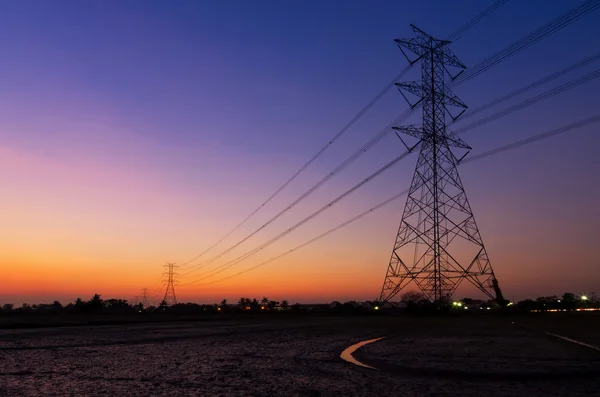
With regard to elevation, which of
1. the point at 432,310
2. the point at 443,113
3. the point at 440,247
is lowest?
the point at 432,310

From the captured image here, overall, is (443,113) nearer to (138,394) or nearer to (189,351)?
(189,351)

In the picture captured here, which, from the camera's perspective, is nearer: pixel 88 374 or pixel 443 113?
pixel 88 374

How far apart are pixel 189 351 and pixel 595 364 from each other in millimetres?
14608

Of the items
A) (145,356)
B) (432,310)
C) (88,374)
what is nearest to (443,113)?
(432,310)

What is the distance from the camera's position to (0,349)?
22.7 m

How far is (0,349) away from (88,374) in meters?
11.2

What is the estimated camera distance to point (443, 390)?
38.1 feet

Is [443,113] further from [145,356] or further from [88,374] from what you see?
[88,374]

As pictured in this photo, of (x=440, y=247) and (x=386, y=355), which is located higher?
A: (x=440, y=247)

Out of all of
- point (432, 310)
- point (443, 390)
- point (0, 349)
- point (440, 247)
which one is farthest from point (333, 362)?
point (432, 310)

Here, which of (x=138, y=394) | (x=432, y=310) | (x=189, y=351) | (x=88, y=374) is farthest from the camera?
(x=432, y=310)

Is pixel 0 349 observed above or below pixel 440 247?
below

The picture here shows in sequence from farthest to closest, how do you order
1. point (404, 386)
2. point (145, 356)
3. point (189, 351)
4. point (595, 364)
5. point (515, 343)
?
point (515, 343) < point (189, 351) < point (145, 356) < point (595, 364) < point (404, 386)

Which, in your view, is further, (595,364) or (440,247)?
(440,247)
